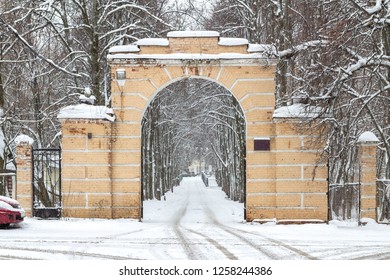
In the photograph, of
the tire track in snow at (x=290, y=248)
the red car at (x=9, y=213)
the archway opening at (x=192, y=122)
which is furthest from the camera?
the archway opening at (x=192, y=122)

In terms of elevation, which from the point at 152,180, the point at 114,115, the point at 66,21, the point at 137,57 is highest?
the point at 66,21

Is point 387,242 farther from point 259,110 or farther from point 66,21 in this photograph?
point 66,21

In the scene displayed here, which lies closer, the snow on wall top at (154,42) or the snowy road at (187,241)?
the snowy road at (187,241)

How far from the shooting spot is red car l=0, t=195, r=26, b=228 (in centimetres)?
1560

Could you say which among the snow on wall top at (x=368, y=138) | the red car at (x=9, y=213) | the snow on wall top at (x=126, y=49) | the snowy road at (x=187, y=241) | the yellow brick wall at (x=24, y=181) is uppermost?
the snow on wall top at (x=126, y=49)

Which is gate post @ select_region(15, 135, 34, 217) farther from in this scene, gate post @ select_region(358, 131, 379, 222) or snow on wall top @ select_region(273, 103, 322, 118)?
gate post @ select_region(358, 131, 379, 222)

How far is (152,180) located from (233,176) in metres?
5.12

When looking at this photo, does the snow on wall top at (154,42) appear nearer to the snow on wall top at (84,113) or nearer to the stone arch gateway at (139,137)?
the stone arch gateway at (139,137)

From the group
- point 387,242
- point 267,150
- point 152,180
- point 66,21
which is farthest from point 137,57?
point 152,180

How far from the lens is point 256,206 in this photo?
1839 cm

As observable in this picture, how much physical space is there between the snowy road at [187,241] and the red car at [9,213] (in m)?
0.28

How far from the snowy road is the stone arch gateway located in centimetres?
73

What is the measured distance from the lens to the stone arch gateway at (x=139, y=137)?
1806 centimetres

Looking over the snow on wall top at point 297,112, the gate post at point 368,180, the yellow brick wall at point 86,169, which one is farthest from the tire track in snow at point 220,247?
the gate post at point 368,180
